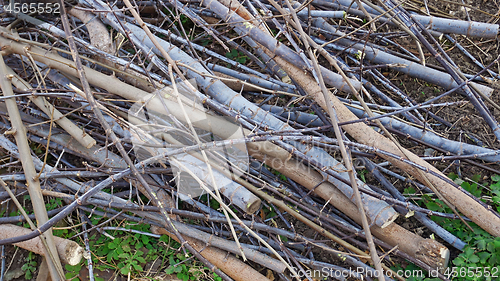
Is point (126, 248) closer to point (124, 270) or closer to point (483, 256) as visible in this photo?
point (124, 270)

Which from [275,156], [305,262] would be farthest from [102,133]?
[305,262]

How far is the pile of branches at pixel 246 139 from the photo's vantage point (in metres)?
2.06

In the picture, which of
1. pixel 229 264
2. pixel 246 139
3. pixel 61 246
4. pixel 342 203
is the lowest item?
pixel 229 264

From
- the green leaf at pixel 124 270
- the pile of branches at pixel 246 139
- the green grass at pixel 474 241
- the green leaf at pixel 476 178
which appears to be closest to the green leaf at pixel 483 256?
the green grass at pixel 474 241

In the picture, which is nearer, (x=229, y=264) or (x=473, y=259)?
(x=473, y=259)

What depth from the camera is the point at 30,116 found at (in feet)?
8.20

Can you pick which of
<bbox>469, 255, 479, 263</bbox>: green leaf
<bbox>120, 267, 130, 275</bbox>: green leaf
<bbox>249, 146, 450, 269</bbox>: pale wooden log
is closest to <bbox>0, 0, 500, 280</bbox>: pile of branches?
<bbox>249, 146, 450, 269</bbox>: pale wooden log

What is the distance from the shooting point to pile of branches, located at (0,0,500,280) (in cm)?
206

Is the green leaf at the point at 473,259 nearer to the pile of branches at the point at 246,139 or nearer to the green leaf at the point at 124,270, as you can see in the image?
the pile of branches at the point at 246,139

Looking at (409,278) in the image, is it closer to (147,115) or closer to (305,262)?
(305,262)

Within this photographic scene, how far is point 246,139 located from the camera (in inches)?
68.7

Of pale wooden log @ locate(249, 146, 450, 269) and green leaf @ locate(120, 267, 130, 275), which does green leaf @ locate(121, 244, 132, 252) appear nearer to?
green leaf @ locate(120, 267, 130, 275)

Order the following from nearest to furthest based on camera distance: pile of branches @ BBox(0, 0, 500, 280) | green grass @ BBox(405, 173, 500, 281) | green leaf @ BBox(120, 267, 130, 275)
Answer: green grass @ BBox(405, 173, 500, 281) → pile of branches @ BBox(0, 0, 500, 280) → green leaf @ BBox(120, 267, 130, 275)

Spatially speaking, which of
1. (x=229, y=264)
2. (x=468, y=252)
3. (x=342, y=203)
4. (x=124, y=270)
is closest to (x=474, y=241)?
(x=468, y=252)
